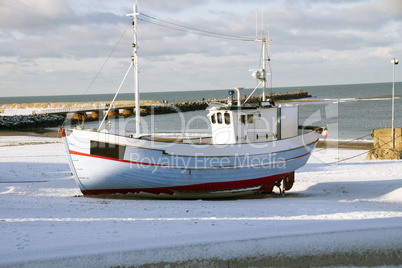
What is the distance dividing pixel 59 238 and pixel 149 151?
5668 mm

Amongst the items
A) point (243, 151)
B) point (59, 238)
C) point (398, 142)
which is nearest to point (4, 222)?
point (59, 238)

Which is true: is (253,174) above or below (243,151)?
below

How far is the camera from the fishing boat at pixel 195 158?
43.7 ft

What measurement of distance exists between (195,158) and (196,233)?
568cm

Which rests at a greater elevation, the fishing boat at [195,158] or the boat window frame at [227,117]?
the boat window frame at [227,117]

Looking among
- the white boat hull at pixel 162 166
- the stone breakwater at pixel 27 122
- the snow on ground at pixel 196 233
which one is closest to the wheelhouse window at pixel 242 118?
the white boat hull at pixel 162 166

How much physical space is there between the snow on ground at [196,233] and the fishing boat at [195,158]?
950 mm

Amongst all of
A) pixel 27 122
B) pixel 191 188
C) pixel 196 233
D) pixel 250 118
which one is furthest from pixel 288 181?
pixel 27 122

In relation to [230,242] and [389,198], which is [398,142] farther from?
[230,242]

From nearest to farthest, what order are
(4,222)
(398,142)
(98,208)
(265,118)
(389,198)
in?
1. (4,222)
2. (98,208)
3. (389,198)
4. (265,118)
5. (398,142)

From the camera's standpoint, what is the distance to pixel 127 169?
43.7 feet

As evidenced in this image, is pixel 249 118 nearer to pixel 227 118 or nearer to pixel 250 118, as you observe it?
pixel 250 118

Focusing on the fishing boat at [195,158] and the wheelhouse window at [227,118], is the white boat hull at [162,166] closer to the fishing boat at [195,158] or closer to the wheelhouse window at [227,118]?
the fishing boat at [195,158]

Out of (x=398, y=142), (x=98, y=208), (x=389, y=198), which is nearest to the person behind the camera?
(x=98, y=208)
